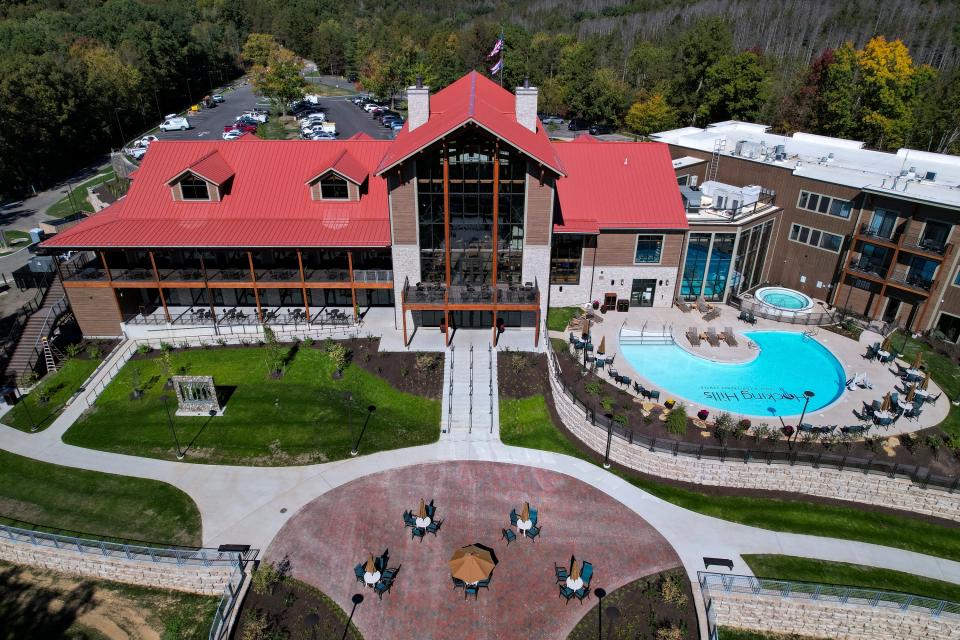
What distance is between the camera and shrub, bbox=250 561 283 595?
2386 centimetres

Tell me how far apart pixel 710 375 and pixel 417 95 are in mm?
26439

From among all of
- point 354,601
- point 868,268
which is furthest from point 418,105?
point 868,268

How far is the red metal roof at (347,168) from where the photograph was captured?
131 feet

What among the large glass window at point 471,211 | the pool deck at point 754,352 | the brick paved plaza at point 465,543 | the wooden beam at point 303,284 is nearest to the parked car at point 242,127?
the wooden beam at point 303,284

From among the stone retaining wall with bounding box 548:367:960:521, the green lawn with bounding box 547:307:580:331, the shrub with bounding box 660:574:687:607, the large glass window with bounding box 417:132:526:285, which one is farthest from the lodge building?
the shrub with bounding box 660:574:687:607

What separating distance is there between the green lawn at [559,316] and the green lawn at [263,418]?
11.5m

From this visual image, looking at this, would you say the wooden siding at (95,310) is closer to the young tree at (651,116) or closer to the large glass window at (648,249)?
the large glass window at (648,249)

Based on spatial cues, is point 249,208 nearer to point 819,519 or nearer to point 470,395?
point 470,395

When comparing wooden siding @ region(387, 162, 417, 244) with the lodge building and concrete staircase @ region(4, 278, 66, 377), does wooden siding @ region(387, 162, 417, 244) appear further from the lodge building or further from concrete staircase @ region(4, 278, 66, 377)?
concrete staircase @ region(4, 278, 66, 377)

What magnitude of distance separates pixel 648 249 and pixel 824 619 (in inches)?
1007

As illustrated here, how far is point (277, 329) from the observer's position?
131 ft

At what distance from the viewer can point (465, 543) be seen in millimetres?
26234

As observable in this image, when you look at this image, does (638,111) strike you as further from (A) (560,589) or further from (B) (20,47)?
(B) (20,47)

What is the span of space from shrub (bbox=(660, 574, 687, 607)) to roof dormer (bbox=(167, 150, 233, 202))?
36878mm
